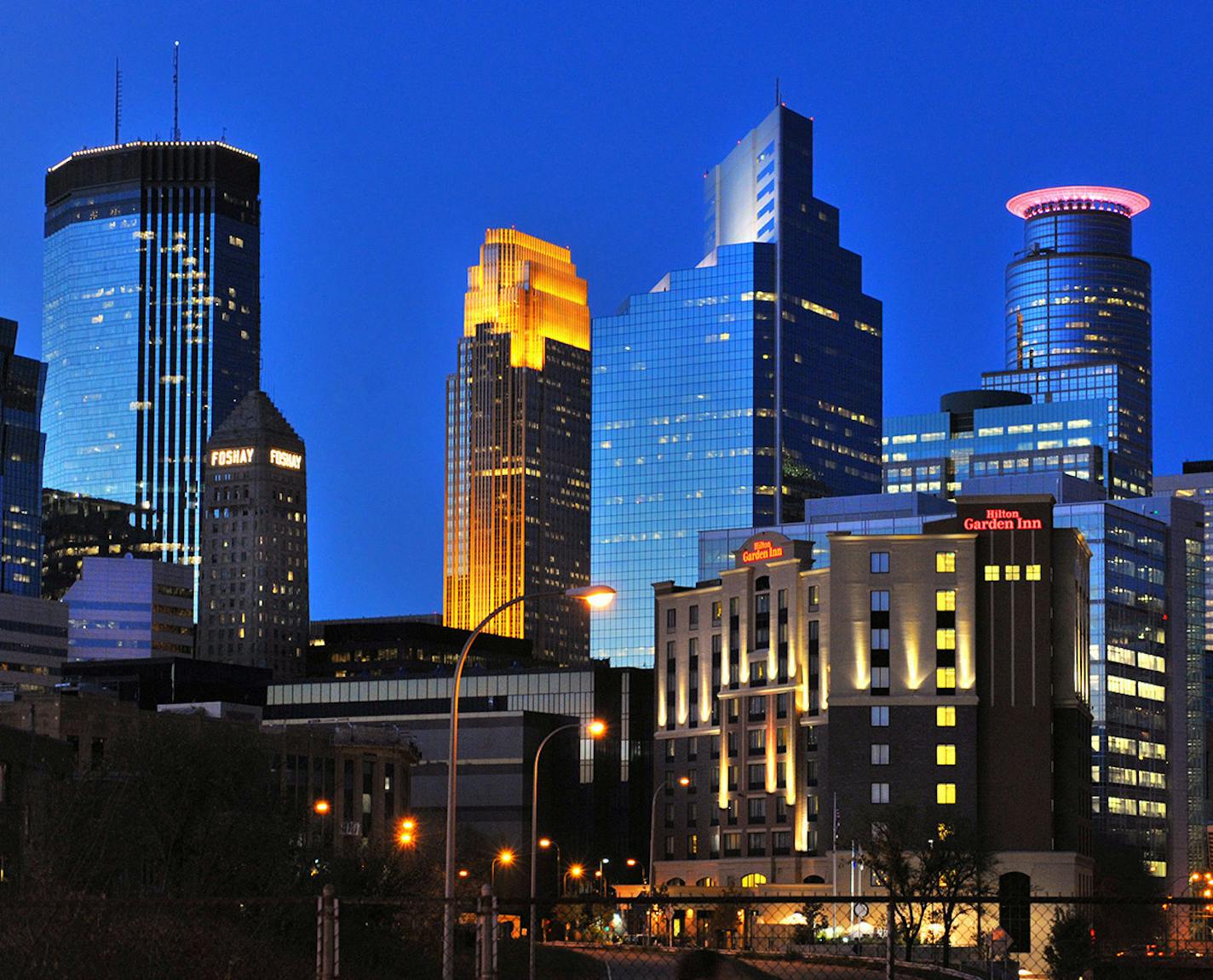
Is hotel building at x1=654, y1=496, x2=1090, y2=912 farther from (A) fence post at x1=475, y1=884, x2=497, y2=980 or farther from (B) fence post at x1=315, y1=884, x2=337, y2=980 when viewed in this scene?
(B) fence post at x1=315, y1=884, x2=337, y2=980

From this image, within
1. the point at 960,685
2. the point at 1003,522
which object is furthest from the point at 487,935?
the point at 1003,522

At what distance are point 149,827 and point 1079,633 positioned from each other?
426 ft

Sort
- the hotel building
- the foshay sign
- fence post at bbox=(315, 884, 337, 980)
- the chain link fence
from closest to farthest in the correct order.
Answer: fence post at bbox=(315, 884, 337, 980)
the chain link fence
the hotel building
the foshay sign

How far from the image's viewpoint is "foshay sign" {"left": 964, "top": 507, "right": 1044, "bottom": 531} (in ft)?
636

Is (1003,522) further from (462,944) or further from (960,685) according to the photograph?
(462,944)

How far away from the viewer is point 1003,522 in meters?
194

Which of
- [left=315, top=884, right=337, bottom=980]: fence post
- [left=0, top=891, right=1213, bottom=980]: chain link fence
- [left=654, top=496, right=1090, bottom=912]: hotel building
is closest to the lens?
[left=315, top=884, right=337, bottom=980]: fence post

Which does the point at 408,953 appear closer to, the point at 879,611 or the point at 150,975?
the point at 150,975

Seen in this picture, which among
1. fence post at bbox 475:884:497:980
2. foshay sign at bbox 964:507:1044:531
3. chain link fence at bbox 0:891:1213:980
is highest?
foshay sign at bbox 964:507:1044:531

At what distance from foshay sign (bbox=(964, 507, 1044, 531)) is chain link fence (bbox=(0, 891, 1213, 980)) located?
1927 inches

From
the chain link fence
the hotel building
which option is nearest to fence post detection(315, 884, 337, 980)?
the chain link fence

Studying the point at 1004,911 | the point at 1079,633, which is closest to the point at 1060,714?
the point at 1079,633

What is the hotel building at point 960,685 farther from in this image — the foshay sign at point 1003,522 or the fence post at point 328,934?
the fence post at point 328,934

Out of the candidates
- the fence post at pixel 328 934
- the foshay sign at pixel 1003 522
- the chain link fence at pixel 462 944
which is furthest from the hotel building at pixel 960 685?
the fence post at pixel 328 934
